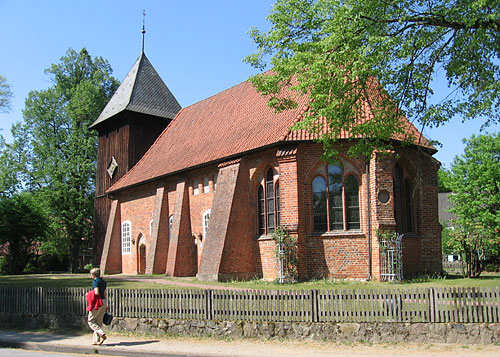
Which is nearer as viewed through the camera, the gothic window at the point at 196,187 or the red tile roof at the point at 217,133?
the red tile roof at the point at 217,133

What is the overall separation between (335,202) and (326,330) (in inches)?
410

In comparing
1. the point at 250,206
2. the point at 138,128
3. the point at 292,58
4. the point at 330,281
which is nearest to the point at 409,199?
the point at 330,281

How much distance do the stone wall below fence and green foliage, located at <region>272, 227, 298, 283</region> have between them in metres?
8.50

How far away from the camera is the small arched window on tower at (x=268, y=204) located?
2202 centimetres

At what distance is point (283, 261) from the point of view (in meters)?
20.1

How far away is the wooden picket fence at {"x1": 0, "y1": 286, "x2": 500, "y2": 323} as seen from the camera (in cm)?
1043

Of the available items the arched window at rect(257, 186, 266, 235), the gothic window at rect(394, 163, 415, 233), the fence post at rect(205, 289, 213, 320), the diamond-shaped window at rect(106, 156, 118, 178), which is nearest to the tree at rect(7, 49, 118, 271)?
the diamond-shaped window at rect(106, 156, 118, 178)

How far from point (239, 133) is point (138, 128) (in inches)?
480

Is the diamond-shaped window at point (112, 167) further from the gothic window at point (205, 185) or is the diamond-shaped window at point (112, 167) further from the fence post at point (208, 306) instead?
the fence post at point (208, 306)

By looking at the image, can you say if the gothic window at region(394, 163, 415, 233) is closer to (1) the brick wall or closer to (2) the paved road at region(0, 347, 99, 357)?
(1) the brick wall

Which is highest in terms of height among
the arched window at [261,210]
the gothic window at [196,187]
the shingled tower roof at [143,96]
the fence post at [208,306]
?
the shingled tower roof at [143,96]

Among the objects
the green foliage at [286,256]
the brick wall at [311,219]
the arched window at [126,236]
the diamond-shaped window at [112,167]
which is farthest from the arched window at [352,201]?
the diamond-shaped window at [112,167]

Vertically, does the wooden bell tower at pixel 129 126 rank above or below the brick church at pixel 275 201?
above

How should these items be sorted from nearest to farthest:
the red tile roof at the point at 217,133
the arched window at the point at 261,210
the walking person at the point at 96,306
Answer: the walking person at the point at 96,306 < the red tile roof at the point at 217,133 < the arched window at the point at 261,210
